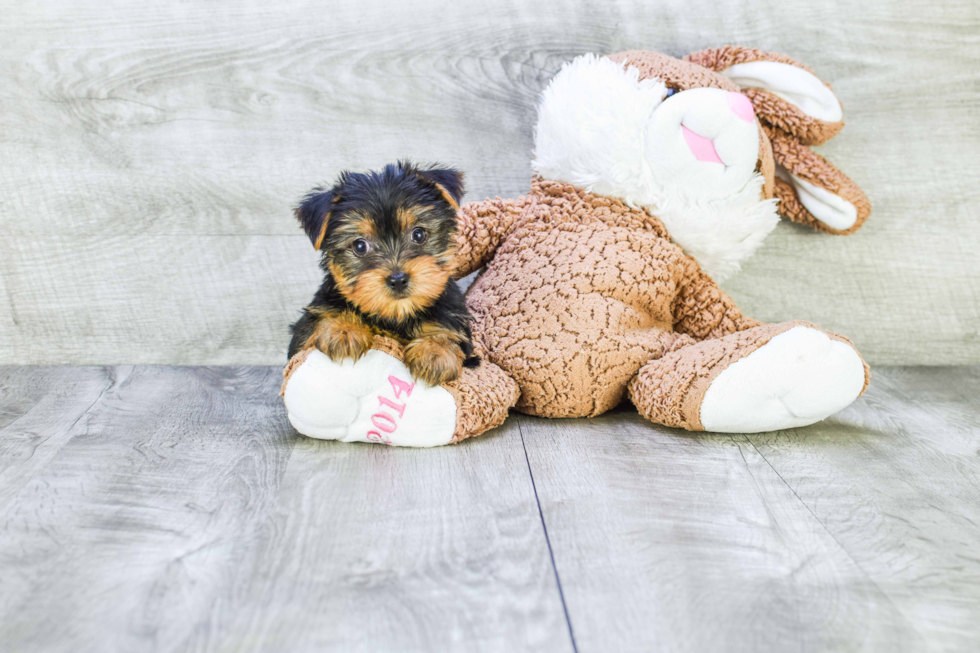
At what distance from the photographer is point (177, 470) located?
162 centimetres

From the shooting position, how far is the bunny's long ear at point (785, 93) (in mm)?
2080

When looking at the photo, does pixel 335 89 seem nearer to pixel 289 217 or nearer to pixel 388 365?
pixel 289 217

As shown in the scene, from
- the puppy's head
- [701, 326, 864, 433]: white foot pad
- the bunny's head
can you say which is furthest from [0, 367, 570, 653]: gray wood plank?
the bunny's head

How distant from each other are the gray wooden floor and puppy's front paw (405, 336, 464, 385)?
0.20 metres

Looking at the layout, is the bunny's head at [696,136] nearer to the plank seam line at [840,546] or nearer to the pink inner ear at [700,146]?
the pink inner ear at [700,146]

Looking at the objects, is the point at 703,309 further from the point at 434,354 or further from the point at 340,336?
the point at 340,336

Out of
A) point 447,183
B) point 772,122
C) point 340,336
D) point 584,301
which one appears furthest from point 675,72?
point 340,336

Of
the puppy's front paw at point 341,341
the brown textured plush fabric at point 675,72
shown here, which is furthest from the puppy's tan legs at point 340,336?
the brown textured plush fabric at point 675,72

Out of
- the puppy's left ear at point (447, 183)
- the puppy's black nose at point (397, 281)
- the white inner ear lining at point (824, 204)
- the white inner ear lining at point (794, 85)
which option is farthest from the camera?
the white inner ear lining at point (824, 204)

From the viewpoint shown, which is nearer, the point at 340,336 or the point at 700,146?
the point at 340,336

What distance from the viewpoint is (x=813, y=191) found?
7.27 feet

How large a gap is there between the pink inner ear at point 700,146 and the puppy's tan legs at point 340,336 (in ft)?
3.26

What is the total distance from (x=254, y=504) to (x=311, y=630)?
0.44m

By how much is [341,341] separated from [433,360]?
0.70ft
